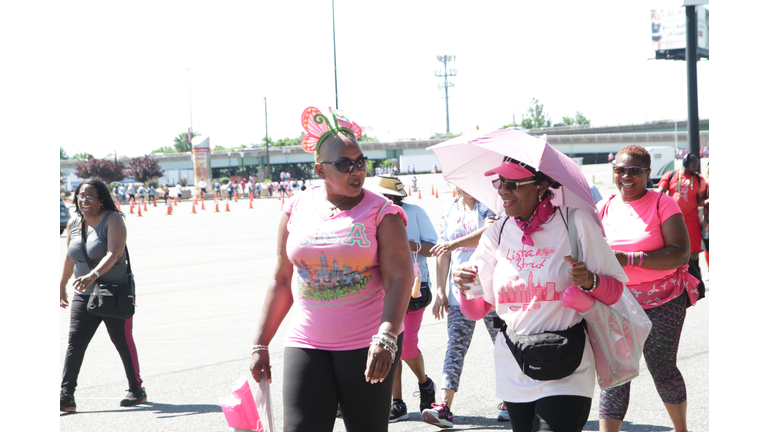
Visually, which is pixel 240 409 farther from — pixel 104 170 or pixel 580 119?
pixel 580 119

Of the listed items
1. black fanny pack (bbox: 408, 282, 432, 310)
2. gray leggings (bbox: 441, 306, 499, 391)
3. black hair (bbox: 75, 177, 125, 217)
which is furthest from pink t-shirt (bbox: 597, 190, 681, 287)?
black hair (bbox: 75, 177, 125, 217)

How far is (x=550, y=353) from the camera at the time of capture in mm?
3020

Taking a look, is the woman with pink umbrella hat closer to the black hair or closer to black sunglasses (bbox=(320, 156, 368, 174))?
black sunglasses (bbox=(320, 156, 368, 174))

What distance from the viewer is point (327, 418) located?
3207mm

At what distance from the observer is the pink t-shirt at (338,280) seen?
10.7 ft

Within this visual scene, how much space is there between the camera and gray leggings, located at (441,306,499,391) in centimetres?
501

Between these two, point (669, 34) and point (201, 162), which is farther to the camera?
point (669, 34)

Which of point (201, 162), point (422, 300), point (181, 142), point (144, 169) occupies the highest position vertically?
point (181, 142)

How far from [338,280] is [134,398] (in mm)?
3172

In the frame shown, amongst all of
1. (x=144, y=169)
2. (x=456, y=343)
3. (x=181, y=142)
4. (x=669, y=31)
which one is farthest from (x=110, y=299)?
(x=181, y=142)

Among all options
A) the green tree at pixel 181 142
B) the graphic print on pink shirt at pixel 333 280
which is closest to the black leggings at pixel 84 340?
the graphic print on pink shirt at pixel 333 280

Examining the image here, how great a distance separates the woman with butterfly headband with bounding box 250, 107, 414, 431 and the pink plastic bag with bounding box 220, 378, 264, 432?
0.15m

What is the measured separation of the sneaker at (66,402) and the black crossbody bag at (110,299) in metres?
0.63
